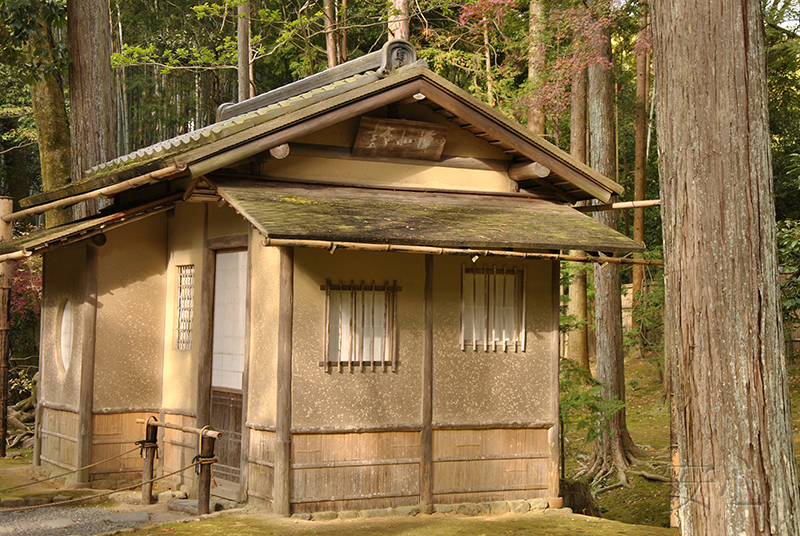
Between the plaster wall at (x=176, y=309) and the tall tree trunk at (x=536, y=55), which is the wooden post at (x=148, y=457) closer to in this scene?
the plaster wall at (x=176, y=309)

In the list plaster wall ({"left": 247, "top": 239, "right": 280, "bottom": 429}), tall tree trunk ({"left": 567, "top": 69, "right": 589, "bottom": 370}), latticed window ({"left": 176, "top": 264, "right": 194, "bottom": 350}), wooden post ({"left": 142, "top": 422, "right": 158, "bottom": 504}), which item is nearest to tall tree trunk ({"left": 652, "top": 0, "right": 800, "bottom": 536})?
plaster wall ({"left": 247, "top": 239, "right": 280, "bottom": 429})

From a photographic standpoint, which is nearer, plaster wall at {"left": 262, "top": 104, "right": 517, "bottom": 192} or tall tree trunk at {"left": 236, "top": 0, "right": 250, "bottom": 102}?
plaster wall at {"left": 262, "top": 104, "right": 517, "bottom": 192}

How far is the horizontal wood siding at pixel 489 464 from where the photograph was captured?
8.59m

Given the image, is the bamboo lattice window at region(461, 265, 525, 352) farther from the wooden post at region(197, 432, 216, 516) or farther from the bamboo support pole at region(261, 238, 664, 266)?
the wooden post at region(197, 432, 216, 516)

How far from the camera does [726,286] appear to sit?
4492 millimetres

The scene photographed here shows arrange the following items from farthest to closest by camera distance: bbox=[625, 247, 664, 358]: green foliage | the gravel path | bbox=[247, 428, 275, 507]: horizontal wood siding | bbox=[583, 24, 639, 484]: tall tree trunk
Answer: bbox=[625, 247, 664, 358]: green foliage < bbox=[583, 24, 639, 484]: tall tree trunk < bbox=[247, 428, 275, 507]: horizontal wood siding < the gravel path

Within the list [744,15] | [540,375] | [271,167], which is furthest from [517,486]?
[744,15]

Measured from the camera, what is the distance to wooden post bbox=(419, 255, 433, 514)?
8.45 meters

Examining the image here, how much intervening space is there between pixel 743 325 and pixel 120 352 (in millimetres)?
7755

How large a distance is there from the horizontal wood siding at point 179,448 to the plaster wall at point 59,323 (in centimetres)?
119

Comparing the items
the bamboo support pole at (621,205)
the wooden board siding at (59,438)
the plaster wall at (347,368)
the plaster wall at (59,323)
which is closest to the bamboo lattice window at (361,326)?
the plaster wall at (347,368)

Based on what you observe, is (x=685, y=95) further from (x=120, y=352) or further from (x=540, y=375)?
(x=120, y=352)

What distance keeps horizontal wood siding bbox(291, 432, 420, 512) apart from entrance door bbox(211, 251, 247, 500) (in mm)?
1208

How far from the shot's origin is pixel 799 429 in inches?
627
